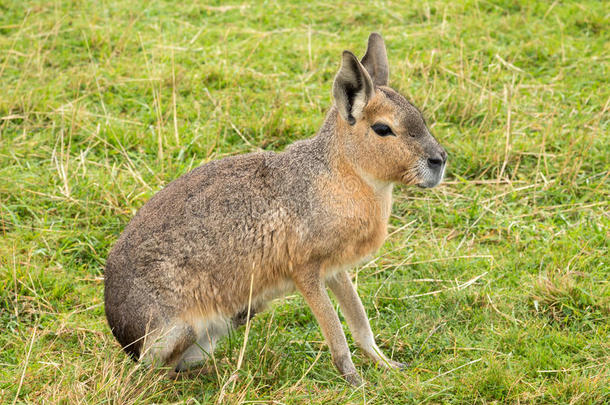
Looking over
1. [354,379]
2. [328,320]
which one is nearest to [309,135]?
[328,320]

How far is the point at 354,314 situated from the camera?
13.9 ft

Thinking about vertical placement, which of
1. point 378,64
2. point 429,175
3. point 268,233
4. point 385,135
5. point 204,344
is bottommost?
point 204,344

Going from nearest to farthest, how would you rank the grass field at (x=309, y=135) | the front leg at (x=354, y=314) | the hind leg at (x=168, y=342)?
1. the hind leg at (x=168, y=342)
2. the grass field at (x=309, y=135)
3. the front leg at (x=354, y=314)

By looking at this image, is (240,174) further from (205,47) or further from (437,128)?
(205,47)

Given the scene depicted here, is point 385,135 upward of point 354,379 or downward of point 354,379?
upward

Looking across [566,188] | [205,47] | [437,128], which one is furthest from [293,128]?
[566,188]

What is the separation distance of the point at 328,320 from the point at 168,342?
0.80m

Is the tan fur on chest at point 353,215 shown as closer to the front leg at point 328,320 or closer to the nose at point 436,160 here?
the front leg at point 328,320

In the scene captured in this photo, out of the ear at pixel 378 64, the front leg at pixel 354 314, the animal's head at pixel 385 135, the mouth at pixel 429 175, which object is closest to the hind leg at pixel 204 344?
the front leg at pixel 354 314

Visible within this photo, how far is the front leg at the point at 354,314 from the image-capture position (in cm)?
423

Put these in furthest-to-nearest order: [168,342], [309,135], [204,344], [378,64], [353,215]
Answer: [309,135]
[378,64]
[204,344]
[353,215]
[168,342]

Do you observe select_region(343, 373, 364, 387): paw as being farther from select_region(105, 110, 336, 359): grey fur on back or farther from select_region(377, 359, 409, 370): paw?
select_region(105, 110, 336, 359): grey fur on back

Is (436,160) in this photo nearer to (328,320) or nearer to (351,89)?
(351,89)

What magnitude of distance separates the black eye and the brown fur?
2cm
